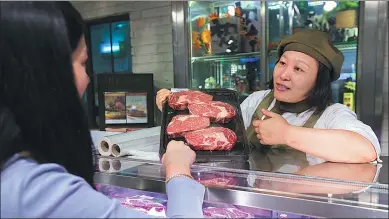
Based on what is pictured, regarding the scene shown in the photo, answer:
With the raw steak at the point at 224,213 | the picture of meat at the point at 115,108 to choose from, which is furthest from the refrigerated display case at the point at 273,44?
the raw steak at the point at 224,213

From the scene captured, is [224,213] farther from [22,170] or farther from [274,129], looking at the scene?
[22,170]

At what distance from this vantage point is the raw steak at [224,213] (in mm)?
839

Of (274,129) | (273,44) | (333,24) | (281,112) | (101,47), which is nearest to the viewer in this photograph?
(274,129)

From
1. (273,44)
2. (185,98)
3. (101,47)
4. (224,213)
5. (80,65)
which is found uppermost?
(101,47)

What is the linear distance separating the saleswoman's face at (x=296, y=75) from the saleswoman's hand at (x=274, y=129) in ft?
1.04

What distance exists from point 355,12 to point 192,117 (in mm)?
1908

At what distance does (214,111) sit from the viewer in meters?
1.16

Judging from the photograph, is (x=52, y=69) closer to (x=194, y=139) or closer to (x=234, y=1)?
(x=194, y=139)

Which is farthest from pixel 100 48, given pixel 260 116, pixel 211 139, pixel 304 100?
pixel 211 139

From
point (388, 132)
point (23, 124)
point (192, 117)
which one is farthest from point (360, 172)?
point (388, 132)

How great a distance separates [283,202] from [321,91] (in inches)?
29.6

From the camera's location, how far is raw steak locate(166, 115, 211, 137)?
109 cm

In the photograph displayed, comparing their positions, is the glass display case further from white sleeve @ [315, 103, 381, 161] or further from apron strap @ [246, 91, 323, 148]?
white sleeve @ [315, 103, 381, 161]

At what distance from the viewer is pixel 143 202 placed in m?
0.96
